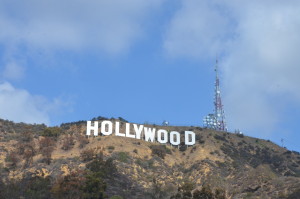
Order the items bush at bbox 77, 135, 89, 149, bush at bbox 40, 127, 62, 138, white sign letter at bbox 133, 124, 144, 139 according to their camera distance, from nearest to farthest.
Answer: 1. bush at bbox 77, 135, 89, 149
2. bush at bbox 40, 127, 62, 138
3. white sign letter at bbox 133, 124, 144, 139

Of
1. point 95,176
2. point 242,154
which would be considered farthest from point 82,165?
point 242,154

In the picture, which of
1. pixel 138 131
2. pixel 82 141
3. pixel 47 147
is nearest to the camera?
pixel 47 147

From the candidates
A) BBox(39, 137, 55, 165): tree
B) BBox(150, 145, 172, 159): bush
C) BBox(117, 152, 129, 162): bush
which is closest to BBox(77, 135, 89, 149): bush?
BBox(39, 137, 55, 165): tree

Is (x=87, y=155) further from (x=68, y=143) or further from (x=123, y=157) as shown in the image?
(x=68, y=143)

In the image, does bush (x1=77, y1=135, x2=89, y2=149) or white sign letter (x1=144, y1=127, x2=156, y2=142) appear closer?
bush (x1=77, y1=135, x2=89, y2=149)

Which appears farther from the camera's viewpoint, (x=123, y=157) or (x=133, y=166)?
(x=123, y=157)

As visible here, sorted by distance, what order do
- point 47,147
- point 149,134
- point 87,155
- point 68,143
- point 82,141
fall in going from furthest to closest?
point 149,134, point 82,141, point 68,143, point 47,147, point 87,155

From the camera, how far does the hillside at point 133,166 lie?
239 ft

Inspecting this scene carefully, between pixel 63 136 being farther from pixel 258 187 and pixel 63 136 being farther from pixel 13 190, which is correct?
pixel 258 187

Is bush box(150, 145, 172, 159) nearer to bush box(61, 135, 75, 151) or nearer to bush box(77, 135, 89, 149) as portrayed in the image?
bush box(77, 135, 89, 149)

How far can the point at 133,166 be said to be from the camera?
93.7 m

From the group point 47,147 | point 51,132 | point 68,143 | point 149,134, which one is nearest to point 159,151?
point 149,134

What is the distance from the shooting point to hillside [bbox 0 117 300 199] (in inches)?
2869

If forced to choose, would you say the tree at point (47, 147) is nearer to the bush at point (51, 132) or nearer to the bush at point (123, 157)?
the bush at point (51, 132)
